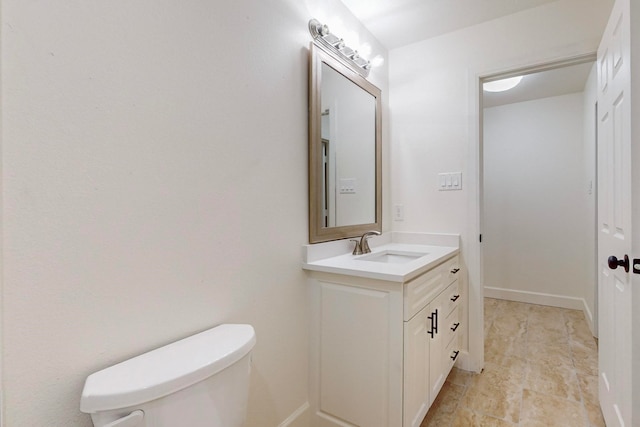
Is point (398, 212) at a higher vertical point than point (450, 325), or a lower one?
higher

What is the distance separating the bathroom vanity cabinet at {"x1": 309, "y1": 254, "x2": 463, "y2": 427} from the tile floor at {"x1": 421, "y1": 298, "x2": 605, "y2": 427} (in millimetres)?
320

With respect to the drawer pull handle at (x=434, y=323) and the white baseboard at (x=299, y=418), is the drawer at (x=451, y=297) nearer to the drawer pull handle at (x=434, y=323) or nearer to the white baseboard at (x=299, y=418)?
the drawer pull handle at (x=434, y=323)

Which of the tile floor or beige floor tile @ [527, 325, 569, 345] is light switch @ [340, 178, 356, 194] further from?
beige floor tile @ [527, 325, 569, 345]

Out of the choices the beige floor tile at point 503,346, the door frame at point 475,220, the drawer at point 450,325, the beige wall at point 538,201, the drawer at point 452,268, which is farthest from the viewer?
the beige wall at point 538,201

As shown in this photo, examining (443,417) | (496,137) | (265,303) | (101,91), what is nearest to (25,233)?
(101,91)

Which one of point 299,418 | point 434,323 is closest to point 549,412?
point 434,323

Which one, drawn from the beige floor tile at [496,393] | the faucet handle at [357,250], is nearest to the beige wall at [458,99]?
the beige floor tile at [496,393]

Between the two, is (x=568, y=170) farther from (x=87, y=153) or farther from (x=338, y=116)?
(x=87, y=153)

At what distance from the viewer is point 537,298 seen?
3430 mm

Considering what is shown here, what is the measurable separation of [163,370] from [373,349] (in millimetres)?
872

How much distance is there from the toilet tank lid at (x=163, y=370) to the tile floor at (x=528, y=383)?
127 cm

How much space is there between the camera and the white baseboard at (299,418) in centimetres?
141

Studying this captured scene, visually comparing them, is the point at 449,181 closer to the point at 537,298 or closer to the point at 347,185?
the point at 347,185

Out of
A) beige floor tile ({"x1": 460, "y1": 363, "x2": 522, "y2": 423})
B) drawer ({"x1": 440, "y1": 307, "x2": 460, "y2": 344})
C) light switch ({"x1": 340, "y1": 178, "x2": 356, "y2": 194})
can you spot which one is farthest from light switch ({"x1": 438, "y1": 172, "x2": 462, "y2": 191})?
beige floor tile ({"x1": 460, "y1": 363, "x2": 522, "y2": 423})
